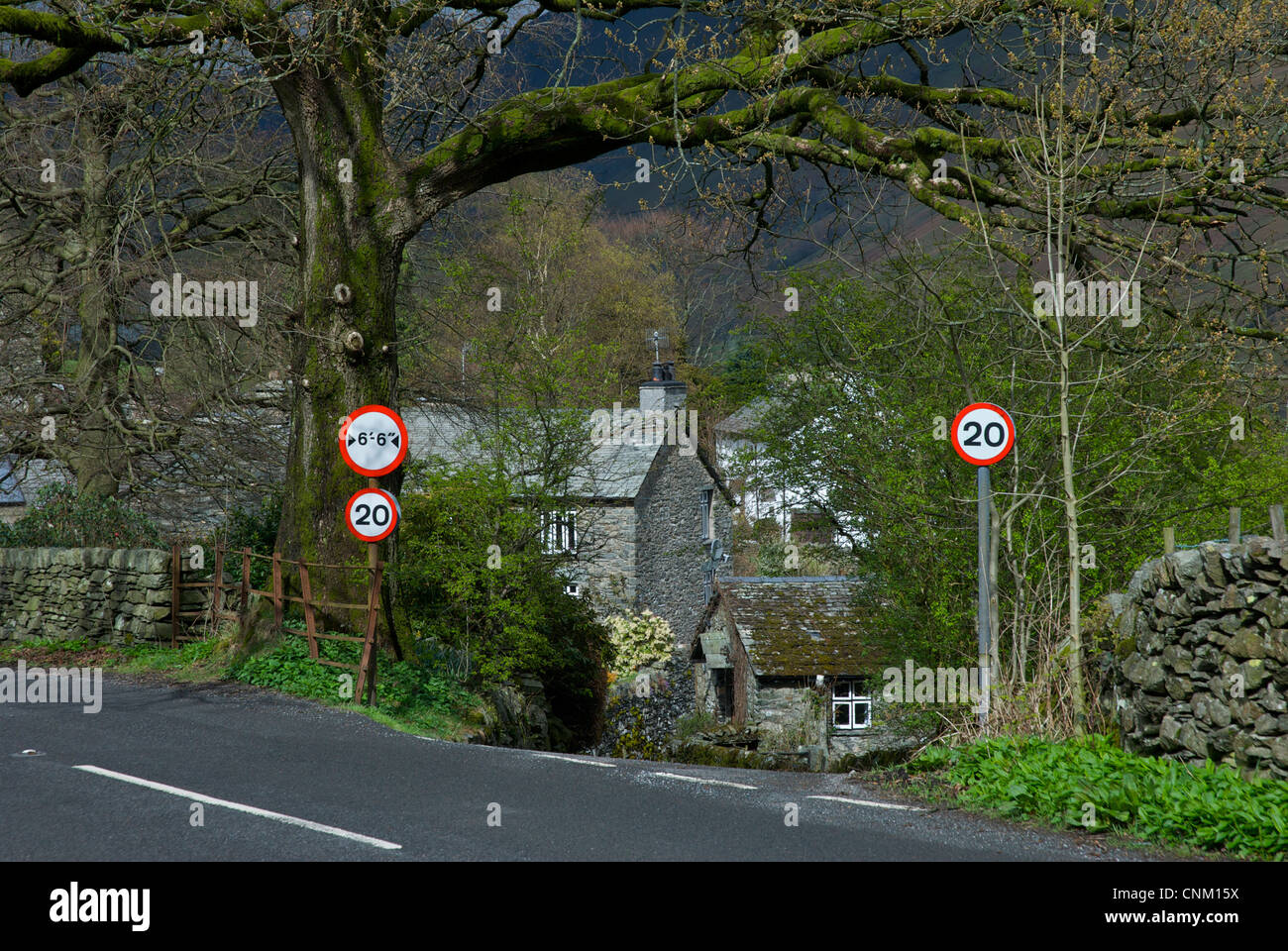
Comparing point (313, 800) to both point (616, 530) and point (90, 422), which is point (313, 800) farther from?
point (616, 530)

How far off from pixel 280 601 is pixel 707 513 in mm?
27462

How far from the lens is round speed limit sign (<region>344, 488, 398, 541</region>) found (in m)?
11.0

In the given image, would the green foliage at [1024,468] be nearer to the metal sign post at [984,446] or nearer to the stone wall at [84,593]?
the metal sign post at [984,446]

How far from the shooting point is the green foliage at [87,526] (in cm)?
1764

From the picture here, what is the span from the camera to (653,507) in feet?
117

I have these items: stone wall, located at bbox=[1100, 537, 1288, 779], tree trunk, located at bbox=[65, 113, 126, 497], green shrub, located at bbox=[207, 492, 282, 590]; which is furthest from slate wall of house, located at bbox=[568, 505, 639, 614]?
stone wall, located at bbox=[1100, 537, 1288, 779]

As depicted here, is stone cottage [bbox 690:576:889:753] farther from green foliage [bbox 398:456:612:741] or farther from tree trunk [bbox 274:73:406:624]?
tree trunk [bbox 274:73:406:624]

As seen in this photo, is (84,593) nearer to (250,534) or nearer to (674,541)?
(250,534)

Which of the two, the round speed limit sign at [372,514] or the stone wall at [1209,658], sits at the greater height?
the round speed limit sign at [372,514]

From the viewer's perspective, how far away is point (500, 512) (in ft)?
69.1

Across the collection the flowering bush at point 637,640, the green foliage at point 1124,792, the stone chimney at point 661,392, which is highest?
the stone chimney at point 661,392

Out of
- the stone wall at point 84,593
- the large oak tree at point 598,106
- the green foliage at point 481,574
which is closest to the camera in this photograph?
the large oak tree at point 598,106

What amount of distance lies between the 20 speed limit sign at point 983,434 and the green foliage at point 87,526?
44.2 feet

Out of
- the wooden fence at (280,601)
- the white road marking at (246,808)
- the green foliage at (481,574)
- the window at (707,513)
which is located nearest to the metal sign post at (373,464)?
the wooden fence at (280,601)
